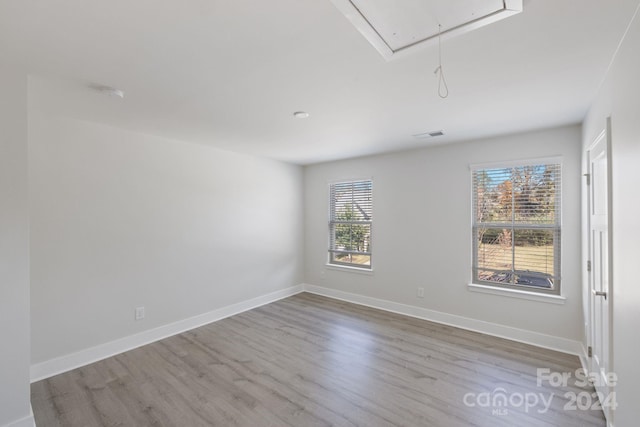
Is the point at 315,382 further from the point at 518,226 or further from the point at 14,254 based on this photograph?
the point at 518,226

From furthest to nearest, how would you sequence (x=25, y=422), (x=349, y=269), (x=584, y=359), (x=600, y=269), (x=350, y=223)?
(x=350, y=223)
(x=349, y=269)
(x=584, y=359)
(x=600, y=269)
(x=25, y=422)

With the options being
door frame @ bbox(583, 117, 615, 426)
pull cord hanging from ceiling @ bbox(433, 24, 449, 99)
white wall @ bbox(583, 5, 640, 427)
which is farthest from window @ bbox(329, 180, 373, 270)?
white wall @ bbox(583, 5, 640, 427)

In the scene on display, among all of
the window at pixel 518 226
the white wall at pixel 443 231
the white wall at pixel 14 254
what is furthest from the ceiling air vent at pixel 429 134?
the white wall at pixel 14 254

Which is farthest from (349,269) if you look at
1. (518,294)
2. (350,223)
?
(518,294)

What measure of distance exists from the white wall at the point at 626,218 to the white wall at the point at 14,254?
3.56 m

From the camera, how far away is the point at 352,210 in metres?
4.89

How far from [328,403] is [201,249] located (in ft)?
8.26

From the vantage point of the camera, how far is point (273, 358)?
291 cm

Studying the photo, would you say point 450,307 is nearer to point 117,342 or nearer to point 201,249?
point 201,249

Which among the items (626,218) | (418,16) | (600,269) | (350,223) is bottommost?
(600,269)

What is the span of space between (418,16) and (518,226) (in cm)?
298

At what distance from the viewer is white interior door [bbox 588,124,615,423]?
6.14 feet

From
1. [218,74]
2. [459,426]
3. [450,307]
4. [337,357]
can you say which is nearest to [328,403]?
[337,357]

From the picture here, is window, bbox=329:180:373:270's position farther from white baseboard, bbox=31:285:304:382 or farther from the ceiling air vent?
white baseboard, bbox=31:285:304:382
